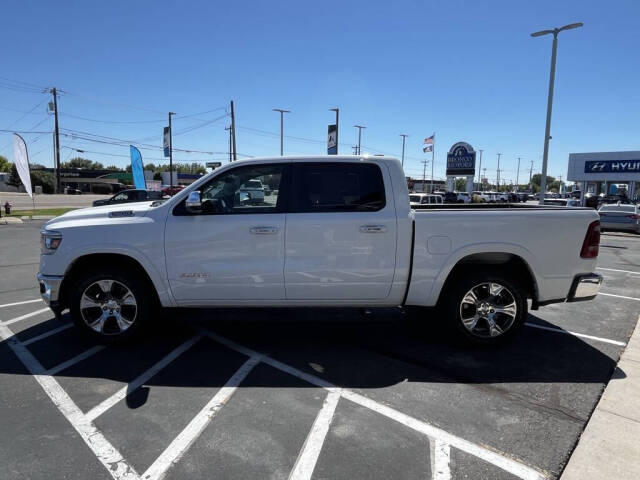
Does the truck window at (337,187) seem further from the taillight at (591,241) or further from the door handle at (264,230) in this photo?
the taillight at (591,241)

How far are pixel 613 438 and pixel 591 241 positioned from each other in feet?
6.97

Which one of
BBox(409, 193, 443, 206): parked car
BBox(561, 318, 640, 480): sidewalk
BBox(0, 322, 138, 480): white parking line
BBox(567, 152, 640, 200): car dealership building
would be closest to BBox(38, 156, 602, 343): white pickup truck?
BBox(0, 322, 138, 480): white parking line

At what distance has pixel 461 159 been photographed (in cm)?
3262

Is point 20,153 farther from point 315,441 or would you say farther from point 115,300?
point 315,441

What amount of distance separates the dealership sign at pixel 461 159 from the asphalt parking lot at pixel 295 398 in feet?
92.9

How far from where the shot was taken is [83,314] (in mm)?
4445

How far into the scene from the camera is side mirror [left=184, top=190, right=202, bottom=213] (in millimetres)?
4168

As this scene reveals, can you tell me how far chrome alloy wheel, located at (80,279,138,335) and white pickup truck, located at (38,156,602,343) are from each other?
0.5 inches

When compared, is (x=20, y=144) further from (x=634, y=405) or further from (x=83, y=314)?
(x=634, y=405)

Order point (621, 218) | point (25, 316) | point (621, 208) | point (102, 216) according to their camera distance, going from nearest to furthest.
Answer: point (102, 216) < point (25, 316) < point (621, 218) < point (621, 208)

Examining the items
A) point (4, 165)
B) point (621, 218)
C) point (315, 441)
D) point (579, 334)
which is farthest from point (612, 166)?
point (4, 165)

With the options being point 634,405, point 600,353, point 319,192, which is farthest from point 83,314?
point 600,353

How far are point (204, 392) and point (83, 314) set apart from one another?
1.82 m

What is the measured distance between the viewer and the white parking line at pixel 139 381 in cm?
326
